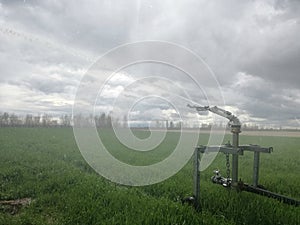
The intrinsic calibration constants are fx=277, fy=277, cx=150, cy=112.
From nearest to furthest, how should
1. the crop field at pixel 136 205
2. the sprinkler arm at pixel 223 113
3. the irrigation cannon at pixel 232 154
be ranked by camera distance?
the crop field at pixel 136 205, the irrigation cannon at pixel 232 154, the sprinkler arm at pixel 223 113

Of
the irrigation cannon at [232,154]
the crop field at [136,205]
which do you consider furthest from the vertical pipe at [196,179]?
the crop field at [136,205]

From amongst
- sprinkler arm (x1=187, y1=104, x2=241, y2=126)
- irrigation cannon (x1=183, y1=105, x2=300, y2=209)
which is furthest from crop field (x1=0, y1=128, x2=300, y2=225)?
sprinkler arm (x1=187, y1=104, x2=241, y2=126)

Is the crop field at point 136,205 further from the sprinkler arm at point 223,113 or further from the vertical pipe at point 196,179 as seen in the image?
A: the sprinkler arm at point 223,113

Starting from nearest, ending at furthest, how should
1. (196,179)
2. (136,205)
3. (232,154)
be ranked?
(136,205) → (196,179) → (232,154)

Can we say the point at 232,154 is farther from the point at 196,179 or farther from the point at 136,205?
the point at 136,205

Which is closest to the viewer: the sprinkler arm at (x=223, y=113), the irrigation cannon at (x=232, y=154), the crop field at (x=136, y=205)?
the crop field at (x=136, y=205)

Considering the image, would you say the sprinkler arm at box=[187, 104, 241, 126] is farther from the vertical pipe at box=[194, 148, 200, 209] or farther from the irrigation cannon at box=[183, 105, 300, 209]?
the vertical pipe at box=[194, 148, 200, 209]

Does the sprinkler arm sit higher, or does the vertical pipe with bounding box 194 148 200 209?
the sprinkler arm

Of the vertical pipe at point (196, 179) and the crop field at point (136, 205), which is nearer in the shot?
the crop field at point (136, 205)

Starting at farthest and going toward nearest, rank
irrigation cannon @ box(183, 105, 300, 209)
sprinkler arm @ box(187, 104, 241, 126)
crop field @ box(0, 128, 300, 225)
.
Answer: sprinkler arm @ box(187, 104, 241, 126), irrigation cannon @ box(183, 105, 300, 209), crop field @ box(0, 128, 300, 225)

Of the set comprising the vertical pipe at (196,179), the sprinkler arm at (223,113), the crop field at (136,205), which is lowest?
the crop field at (136,205)

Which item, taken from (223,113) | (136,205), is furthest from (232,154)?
(136,205)

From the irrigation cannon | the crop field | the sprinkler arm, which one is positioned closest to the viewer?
the crop field

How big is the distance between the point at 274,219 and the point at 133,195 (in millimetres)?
3567
